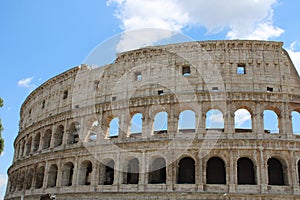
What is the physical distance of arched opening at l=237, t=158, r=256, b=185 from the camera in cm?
1975

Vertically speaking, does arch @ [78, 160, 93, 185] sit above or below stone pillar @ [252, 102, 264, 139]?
below

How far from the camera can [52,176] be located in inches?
961

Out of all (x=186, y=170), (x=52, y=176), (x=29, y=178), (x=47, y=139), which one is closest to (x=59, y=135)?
(x=47, y=139)

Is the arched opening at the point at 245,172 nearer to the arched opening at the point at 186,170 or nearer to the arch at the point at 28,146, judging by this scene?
the arched opening at the point at 186,170

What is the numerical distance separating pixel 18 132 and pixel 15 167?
15.9 ft

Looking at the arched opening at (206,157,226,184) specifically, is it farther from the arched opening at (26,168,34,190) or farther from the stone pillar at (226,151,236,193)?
the arched opening at (26,168,34,190)

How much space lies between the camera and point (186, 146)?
1952 cm

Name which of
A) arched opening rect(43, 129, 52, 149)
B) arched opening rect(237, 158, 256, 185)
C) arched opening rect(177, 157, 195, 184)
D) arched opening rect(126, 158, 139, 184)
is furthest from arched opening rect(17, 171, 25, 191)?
arched opening rect(237, 158, 256, 185)

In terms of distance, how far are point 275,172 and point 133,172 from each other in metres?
8.98

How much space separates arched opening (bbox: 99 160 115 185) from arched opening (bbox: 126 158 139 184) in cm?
116

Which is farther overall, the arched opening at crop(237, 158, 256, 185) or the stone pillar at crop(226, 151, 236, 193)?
the arched opening at crop(237, 158, 256, 185)

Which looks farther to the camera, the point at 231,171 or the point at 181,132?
the point at 181,132

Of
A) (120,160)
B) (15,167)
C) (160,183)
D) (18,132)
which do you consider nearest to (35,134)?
(15,167)

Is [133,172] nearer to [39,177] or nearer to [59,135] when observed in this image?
[59,135]
